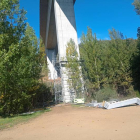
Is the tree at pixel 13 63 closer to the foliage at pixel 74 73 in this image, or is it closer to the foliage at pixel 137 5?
the foliage at pixel 74 73

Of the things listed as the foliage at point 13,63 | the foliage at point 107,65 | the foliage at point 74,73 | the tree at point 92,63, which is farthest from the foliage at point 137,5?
the foliage at point 13,63

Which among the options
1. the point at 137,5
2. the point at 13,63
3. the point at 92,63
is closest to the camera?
the point at 13,63

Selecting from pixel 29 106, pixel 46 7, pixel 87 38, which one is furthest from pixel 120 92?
pixel 46 7

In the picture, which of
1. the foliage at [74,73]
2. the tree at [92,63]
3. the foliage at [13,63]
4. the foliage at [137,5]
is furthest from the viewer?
the foliage at [137,5]

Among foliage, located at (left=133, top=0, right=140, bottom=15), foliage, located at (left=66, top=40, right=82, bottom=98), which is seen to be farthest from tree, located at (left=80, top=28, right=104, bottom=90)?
foliage, located at (left=133, top=0, right=140, bottom=15)

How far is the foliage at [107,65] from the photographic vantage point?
1485 centimetres

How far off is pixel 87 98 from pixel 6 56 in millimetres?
8662

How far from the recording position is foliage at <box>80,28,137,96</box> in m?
14.9

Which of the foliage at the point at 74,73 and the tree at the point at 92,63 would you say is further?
the foliage at the point at 74,73

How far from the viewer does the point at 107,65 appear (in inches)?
673

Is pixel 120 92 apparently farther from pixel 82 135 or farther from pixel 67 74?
pixel 82 135

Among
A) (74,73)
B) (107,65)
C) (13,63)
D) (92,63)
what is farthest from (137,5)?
(13,63)

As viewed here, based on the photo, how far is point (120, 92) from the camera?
16578 mm

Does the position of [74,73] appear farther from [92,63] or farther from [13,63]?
[13,63]
